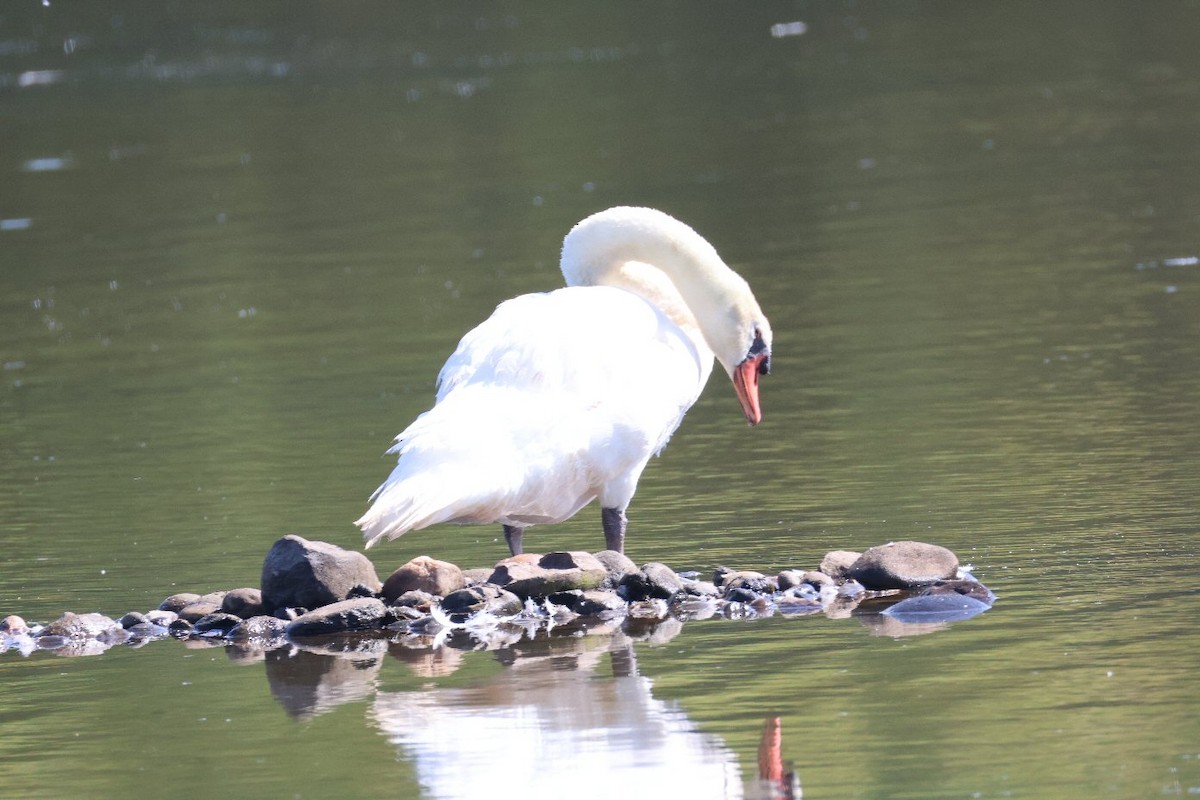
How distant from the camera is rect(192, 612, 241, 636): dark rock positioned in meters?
9.98

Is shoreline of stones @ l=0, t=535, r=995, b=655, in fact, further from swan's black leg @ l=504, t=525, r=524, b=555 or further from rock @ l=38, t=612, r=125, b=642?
swan's black leg @ l=504, t=525, r=524, b=555

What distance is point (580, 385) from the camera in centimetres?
995

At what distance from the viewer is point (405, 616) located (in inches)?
389

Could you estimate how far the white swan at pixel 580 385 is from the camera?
958 centimetres

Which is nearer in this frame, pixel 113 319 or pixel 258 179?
pixel 113 319

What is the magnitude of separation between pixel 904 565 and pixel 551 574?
149 centimetres

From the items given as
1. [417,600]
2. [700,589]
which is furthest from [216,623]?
[700,589]

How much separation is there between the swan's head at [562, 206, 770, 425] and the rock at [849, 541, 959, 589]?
64.0 inches

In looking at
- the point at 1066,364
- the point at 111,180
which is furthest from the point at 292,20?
the point at 1066,364

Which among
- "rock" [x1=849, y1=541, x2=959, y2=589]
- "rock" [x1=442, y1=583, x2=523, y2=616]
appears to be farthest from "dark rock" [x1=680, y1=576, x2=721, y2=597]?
"rock" [x1=442, y1=583, x2=523, y2=616]

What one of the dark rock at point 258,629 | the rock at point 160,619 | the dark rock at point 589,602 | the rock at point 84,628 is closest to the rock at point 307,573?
the dark rock at point 258,629

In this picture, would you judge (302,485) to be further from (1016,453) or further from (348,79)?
(348,79)

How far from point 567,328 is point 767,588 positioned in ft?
4.85

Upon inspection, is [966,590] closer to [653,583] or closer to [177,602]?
[653,583]
